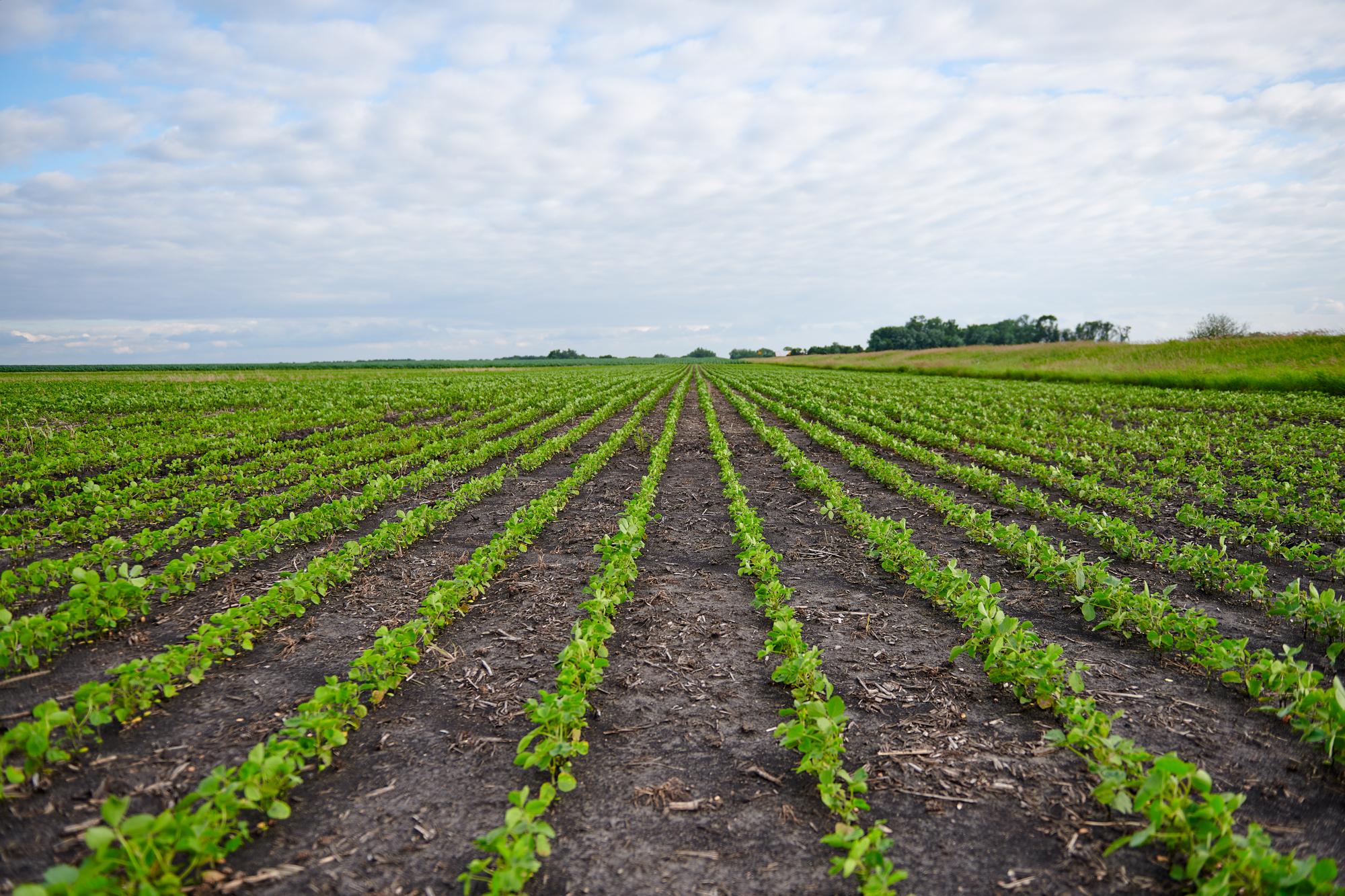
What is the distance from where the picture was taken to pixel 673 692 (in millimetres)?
4535

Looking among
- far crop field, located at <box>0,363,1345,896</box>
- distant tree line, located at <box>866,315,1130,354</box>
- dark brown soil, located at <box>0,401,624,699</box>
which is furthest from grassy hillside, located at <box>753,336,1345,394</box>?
distant tree line, located at <box>866,315,1130,354</box>

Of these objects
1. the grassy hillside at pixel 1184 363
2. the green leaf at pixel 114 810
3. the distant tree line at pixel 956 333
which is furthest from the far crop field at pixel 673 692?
the distant tree line at pixel 956 333

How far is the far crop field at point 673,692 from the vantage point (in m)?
2.91

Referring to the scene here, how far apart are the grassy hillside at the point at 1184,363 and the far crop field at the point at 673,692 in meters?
19.7

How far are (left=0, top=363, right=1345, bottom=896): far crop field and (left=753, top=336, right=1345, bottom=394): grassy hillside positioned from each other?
64.7 ft

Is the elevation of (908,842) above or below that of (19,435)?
below

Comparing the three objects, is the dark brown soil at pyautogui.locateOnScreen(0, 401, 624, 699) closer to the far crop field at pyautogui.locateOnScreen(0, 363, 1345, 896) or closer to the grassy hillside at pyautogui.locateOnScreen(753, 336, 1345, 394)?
the far crop field at pyautogui.locateOnScreen(0, 363, 1345, 896)

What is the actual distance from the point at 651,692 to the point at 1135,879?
2.88m

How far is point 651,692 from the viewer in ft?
14.9

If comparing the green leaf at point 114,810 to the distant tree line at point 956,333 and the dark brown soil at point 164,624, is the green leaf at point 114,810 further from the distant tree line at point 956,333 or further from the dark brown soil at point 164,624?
the distant tree line at point 956,333

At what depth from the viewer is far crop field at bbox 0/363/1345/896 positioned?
2.91m

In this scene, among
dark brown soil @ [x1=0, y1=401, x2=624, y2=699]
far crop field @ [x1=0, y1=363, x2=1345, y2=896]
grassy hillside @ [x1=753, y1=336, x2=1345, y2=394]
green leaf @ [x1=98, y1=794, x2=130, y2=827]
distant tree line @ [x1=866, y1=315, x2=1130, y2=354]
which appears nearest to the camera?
green leaf @ [x1=98, y1=794, x2=130, y2=827]

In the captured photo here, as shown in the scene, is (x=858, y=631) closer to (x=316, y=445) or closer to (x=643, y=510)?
(x=643, y=510)

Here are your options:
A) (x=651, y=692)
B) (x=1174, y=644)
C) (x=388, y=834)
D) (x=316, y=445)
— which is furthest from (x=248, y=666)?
(x=316, y=445)
